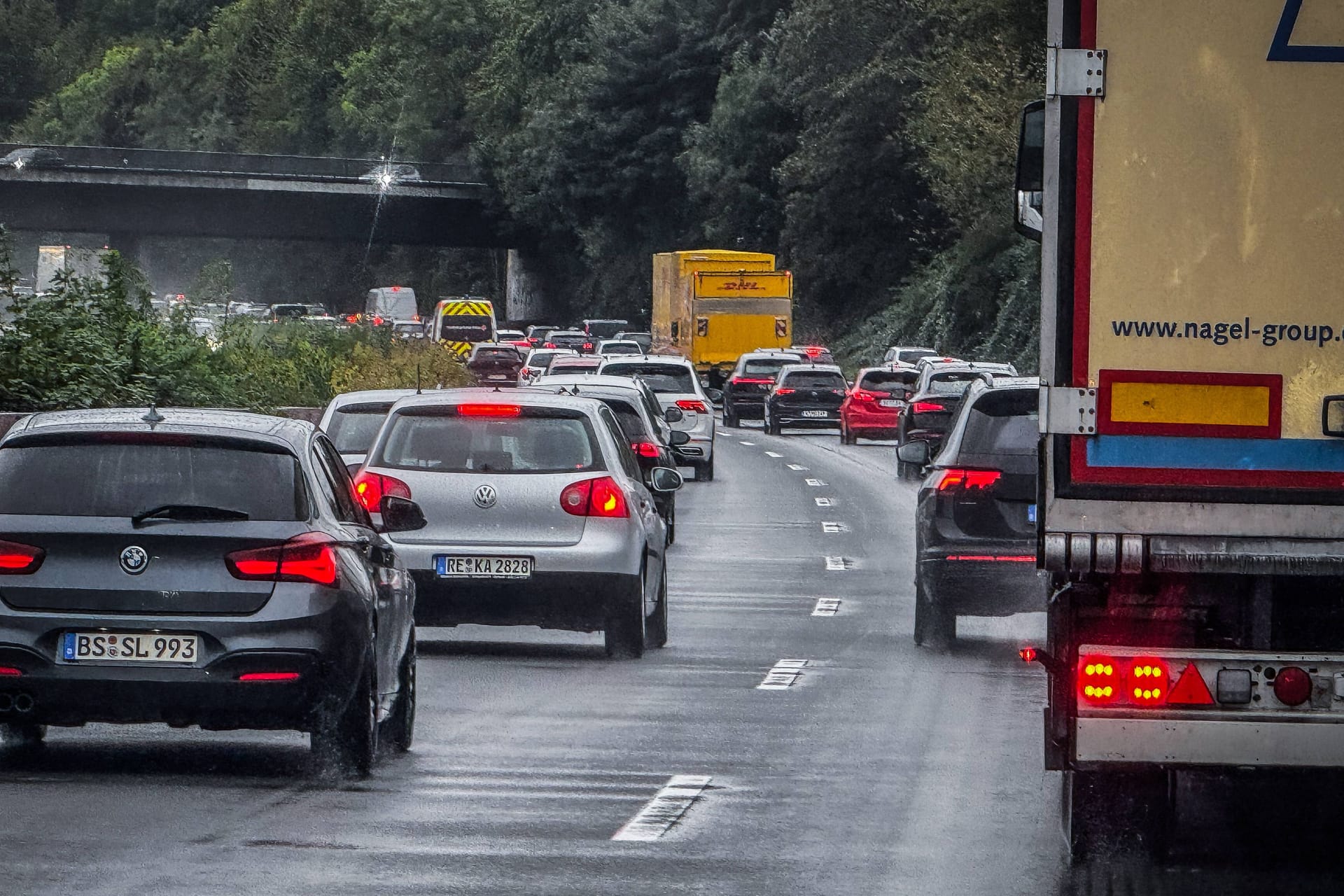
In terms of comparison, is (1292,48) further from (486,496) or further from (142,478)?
(486,496)

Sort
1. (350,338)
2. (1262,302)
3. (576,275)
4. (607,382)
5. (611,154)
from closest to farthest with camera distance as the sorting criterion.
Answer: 1. (1262,302)
2. (607,382)
3. (350,338)
4. (611,154)
5. (576,275)

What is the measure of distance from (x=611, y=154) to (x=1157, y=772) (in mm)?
101753

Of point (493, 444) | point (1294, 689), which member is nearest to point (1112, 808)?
point (1294, 689)

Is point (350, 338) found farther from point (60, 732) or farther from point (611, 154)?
point (611, 154)

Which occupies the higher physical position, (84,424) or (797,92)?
(797,92)

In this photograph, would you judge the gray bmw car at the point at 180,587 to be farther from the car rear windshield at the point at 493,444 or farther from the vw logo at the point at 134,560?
the car rear windshield at the point at 493,444

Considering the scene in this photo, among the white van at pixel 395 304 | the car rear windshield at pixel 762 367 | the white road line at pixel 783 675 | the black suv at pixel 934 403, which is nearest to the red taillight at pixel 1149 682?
the white road line at pixel 783 675

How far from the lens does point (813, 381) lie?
58.3m

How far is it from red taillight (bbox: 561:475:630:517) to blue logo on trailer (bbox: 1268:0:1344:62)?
8.16 meters

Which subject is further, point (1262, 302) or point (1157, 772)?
point (1157, 772)

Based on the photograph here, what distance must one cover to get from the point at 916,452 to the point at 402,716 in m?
5.29

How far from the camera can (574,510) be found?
15.4m

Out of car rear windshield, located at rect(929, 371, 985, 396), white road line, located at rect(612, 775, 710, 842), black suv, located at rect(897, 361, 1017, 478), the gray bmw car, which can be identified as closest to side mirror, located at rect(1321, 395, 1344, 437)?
white road line, located at rect(612, 775, 710, 842)

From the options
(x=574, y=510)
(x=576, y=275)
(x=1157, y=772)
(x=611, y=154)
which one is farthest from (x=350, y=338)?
(x=576, y=275)
